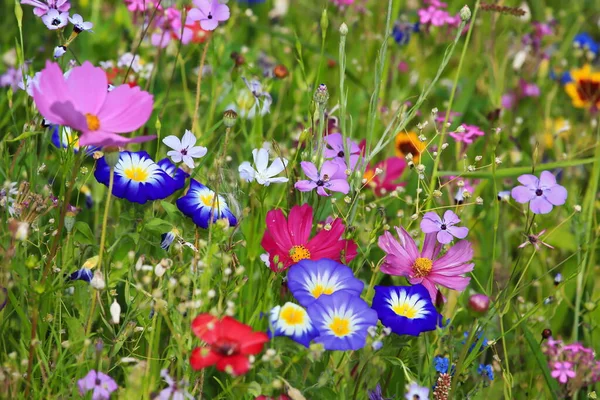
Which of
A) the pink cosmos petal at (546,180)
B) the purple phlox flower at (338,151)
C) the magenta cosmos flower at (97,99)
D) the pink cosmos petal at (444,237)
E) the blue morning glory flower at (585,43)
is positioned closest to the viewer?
the magenta cosmos flower at (97,99)

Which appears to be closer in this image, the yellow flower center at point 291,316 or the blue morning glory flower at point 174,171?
the yellow flower center at point 291,316

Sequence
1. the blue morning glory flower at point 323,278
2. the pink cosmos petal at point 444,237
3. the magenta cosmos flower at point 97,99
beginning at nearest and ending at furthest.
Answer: the magenta cosmos flower at point 97,99
the blue morning glory flower at point 323,278
the pink cosmos petal at point 444,237

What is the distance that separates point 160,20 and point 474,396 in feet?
4.89

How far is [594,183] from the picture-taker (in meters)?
1.79

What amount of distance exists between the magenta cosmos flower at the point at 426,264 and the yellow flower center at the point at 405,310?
0.06 m

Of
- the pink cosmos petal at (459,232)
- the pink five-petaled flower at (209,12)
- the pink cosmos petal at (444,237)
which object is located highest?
the pink five-petaled flower at (209,12)

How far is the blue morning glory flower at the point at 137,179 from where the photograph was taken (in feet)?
4.72

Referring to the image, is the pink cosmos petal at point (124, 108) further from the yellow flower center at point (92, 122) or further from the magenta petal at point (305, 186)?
the magenta petal at point (305, 186)

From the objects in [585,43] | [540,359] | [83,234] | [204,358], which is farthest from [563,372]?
[585,43]

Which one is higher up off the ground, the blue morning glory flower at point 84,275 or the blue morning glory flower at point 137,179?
the blue morning glory flower at point 137,179

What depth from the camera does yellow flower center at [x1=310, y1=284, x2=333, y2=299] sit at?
133 cm

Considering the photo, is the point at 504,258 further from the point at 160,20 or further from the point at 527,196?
the point at 160,20

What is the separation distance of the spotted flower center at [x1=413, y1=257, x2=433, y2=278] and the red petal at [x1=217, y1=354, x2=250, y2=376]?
1.42 ft

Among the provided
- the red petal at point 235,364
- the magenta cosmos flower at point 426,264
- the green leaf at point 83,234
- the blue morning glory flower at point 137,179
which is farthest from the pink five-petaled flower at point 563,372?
the green leaf at point 83,234
